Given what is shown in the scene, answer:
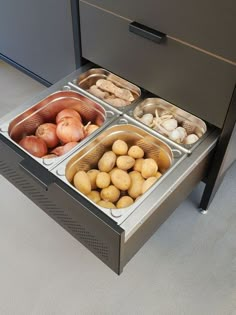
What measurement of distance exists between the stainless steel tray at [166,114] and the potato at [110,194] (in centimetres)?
19

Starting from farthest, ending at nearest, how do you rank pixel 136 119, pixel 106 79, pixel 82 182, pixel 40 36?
pixel 40 36 < pixel 106 79 < pixel 136 119 < pixel 82 182

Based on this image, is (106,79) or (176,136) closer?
(176,136)

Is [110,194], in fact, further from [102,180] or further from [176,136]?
[176,136]

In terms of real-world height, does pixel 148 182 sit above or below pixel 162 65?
below

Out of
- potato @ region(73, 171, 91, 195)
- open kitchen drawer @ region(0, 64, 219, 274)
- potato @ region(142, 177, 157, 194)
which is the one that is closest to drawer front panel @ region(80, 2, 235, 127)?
open kitchen drawer @ region(0, 64, 219, 274)

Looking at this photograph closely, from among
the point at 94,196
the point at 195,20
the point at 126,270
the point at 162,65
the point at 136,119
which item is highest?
the point at 195,20

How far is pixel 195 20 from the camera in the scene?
806 millimetres

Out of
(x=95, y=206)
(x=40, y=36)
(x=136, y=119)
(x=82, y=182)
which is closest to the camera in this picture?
(x=95, y=206)

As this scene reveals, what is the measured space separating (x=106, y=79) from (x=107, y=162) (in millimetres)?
325

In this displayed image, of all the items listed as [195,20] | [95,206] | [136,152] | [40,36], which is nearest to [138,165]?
[136,152]

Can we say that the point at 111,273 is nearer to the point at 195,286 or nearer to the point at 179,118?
the point at 195,286

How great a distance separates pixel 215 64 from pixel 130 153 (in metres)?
0.32

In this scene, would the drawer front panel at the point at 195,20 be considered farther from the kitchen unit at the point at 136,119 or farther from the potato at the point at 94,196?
the potato at the point at 94,196

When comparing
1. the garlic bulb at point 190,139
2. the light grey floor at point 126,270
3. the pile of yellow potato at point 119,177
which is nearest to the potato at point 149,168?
the pile of yellow potato at point 119,177
